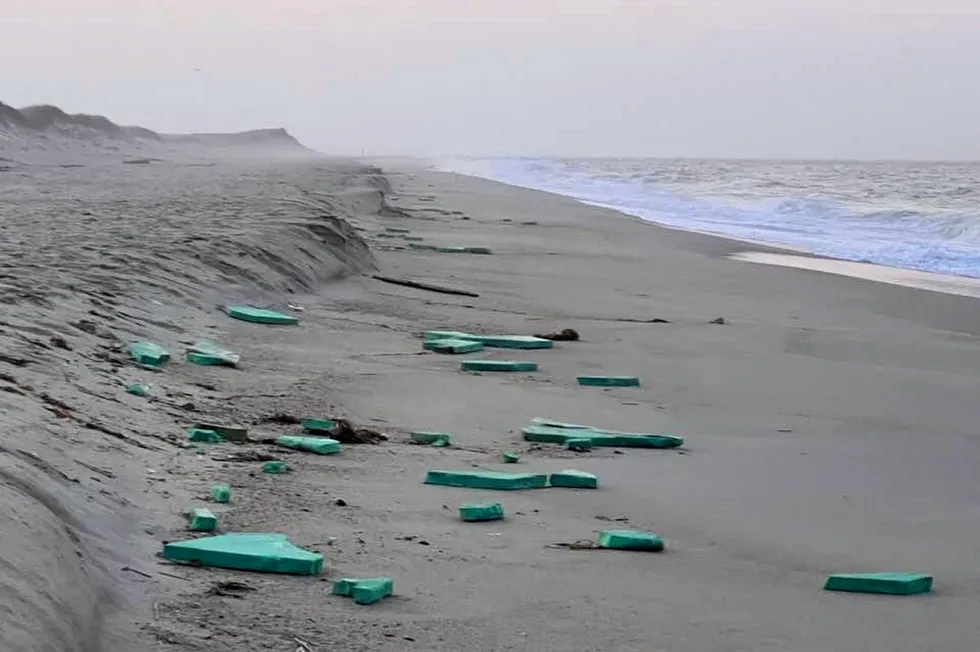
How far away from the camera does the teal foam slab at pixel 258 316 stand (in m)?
5.63

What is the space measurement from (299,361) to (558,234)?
9.58 m

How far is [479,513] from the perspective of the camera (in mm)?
2951

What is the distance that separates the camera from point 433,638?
2.17m

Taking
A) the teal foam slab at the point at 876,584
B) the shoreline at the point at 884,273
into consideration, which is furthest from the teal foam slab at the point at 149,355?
the shoreline at the point at 884,273

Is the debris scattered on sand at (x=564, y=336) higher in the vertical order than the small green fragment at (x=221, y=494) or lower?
lower

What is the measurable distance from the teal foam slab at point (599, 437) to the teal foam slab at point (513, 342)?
1827mm

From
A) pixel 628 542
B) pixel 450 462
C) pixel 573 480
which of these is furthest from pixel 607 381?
pixel 628 542

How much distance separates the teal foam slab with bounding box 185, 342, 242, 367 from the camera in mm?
4480

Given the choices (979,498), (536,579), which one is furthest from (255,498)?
(979,498)

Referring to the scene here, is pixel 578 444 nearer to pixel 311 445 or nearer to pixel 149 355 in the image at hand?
pixel 311 445

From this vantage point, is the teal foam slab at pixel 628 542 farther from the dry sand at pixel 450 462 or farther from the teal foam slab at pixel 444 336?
the teal foam slab at pixel 444 336

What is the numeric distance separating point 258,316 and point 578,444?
2280 millimetres

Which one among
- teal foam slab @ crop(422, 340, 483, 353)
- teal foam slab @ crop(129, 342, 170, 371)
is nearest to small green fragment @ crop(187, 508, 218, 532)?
teal foam slab @ crop(129, 342, 170, 371)

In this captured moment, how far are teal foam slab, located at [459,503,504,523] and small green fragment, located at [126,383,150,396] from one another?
1.27 meters
